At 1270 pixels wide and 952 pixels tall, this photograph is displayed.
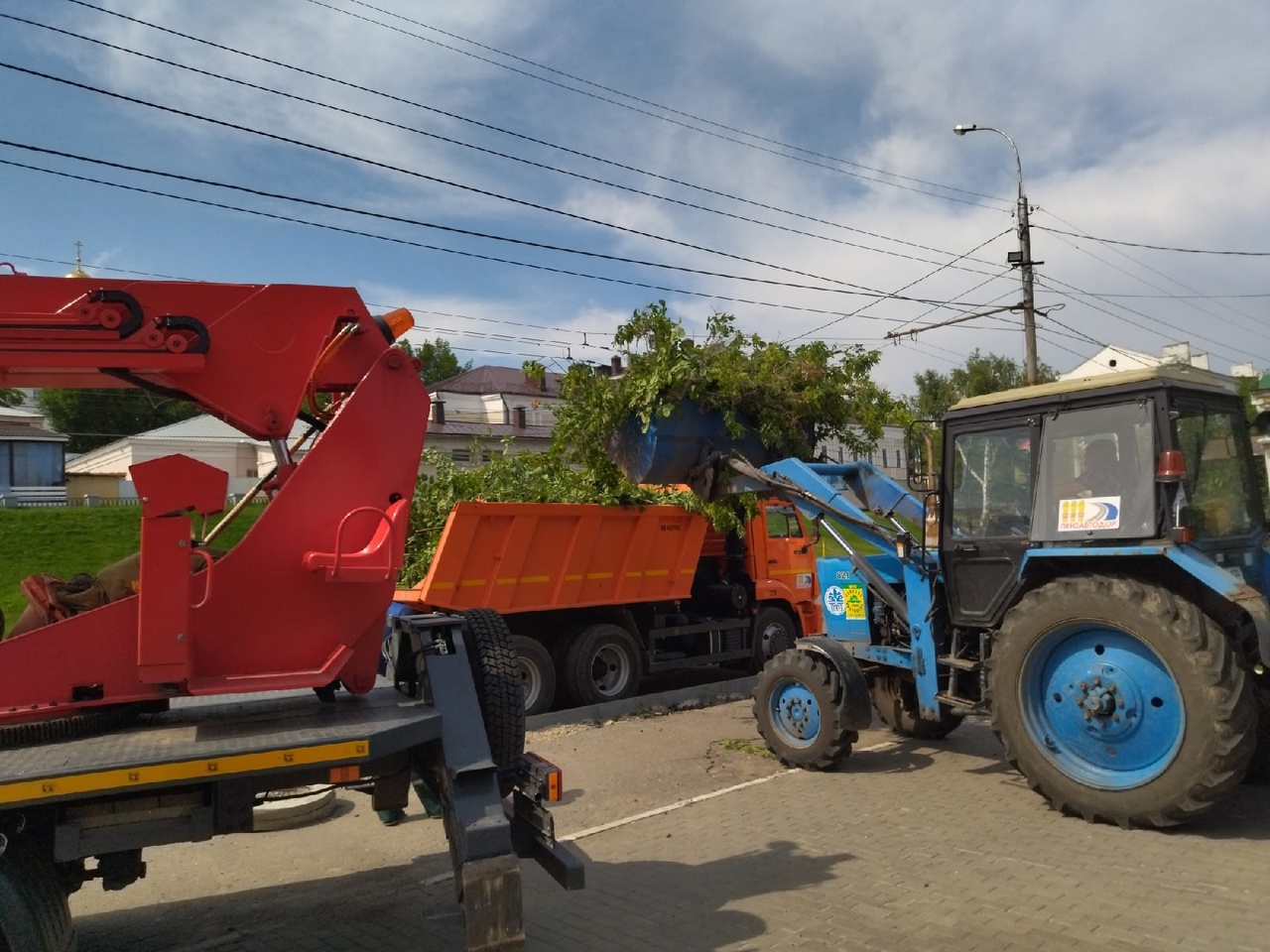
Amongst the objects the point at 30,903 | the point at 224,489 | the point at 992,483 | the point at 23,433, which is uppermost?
the point at 23,433

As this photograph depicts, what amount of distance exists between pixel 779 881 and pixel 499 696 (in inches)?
73.6

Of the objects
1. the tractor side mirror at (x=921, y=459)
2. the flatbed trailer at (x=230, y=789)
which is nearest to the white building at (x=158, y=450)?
the tractor side mirror at (x=921, y=459)

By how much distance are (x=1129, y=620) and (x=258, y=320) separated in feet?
16.1

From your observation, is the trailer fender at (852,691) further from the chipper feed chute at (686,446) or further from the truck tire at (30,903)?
the truck tire at (30,903)

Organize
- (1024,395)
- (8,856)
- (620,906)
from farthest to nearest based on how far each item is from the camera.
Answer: (1024,395) < (620,906) < (8,856)

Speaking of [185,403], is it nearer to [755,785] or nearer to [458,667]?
[458,667]

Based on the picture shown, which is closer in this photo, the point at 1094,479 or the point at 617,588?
the point at 1094,479

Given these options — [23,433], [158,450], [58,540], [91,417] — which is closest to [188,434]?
[158,450]

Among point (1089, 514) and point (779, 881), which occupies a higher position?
point (1089, 514)

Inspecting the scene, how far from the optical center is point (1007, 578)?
6.41 meters

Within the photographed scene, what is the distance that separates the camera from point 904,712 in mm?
8031

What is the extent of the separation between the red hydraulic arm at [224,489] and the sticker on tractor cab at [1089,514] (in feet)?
13.4

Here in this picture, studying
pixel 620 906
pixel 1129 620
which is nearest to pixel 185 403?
pixel 620 906

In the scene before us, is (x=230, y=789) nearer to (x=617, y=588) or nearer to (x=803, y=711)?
(x=803, y=711)
